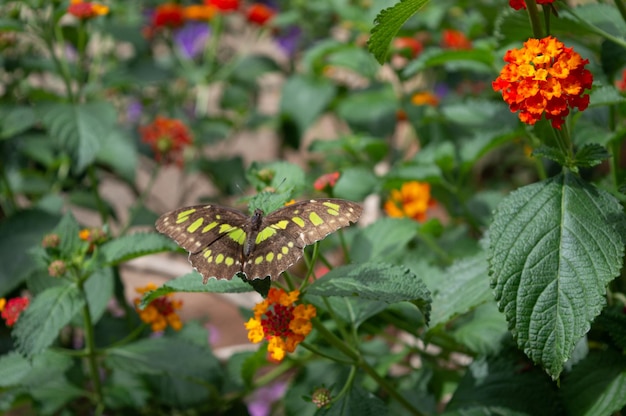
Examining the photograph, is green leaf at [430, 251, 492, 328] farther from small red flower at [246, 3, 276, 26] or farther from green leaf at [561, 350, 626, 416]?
small red flower at [246, 3, 276, 26]

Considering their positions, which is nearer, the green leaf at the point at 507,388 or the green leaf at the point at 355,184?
the green leaf at the point at 507,388

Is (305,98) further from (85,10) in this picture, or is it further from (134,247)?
(134,247)

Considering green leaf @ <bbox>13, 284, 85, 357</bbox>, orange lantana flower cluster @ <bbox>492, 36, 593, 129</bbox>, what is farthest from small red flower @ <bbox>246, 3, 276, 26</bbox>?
orange lantana flower cluster @ <bbox>492, 36, 593, 129</bbox>

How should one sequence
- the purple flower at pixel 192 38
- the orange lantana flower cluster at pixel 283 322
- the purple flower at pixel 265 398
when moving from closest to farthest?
1. the orange lantana flower cluster at pixel 283 322
2. the purple flower at pixel 265 398
3. the purple flower at pixel 192 38

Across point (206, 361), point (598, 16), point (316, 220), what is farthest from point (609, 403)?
point (206, 361)

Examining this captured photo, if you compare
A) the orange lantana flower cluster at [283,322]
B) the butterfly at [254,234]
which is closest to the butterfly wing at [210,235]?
the butterfly at [254,234]

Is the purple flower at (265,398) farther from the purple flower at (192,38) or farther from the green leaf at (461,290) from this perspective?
the purple flower at (192,38)
